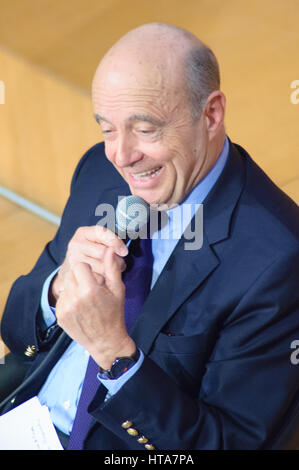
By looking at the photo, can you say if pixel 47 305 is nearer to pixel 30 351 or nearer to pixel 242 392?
pixel 30 351

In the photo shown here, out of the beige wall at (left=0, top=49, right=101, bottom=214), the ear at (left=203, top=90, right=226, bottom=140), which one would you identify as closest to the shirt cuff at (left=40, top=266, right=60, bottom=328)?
the ear at (left=203, top=90, right=226, bottom=140)

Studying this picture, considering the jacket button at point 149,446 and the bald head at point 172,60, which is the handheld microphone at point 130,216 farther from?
the jacket button at point 149,446

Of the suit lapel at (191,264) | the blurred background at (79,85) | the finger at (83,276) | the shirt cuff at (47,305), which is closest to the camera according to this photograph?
the finger at (83,276)

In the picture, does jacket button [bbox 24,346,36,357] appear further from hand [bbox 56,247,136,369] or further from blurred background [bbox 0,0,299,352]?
blurred background [bbox 0,0,299,352]

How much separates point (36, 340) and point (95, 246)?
0.35m

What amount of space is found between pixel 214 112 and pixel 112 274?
33cm

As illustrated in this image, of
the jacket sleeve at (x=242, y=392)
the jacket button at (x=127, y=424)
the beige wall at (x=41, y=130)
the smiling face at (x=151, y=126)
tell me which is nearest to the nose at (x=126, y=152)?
the smiling face at (x=151, y=126)

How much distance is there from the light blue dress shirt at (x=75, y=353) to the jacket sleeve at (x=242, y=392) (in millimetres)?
112

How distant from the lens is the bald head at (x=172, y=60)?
1.09 metres

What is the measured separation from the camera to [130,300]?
1.27 meters

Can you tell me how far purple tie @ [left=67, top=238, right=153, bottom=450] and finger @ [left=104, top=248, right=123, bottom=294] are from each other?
0.18 meters

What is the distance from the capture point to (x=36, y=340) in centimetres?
138

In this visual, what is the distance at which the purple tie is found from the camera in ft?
4.05
